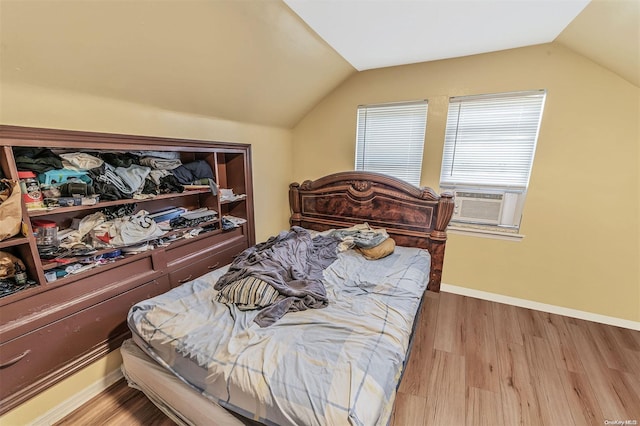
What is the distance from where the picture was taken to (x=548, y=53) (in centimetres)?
203

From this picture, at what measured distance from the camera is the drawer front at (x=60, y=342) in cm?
125

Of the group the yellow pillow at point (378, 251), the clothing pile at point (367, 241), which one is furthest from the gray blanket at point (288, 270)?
the yellow pillow at point (378, 251)

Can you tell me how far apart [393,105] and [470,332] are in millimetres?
2183

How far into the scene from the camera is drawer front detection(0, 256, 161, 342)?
1242mm

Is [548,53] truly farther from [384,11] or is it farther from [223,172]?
[223,172]

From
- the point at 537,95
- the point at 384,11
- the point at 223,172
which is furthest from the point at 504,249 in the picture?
the point at 223,172

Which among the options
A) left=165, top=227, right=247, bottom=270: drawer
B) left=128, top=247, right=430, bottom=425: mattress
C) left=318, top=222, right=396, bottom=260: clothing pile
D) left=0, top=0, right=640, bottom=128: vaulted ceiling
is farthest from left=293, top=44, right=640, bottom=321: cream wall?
left=165, top=227, right=247, bottom=270: drawer

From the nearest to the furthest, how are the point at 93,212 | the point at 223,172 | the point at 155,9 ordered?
the point at 155,9 < the point at 93,212 < the point at 223,172

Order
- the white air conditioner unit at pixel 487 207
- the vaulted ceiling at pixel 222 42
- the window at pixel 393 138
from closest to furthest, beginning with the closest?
the vaulted ceiling at pixel 222 42, the white air conditioner unit at pixel 487 207, the window at pixel 393 138

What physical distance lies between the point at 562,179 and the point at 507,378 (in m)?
1.64

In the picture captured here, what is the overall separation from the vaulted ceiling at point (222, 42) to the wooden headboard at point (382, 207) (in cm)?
106

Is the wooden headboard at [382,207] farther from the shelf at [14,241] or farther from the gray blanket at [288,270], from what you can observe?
the shelf at [14,241]

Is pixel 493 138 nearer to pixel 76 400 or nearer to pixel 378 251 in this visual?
Result: pixel 378 251

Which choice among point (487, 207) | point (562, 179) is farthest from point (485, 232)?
point (562, 179)
